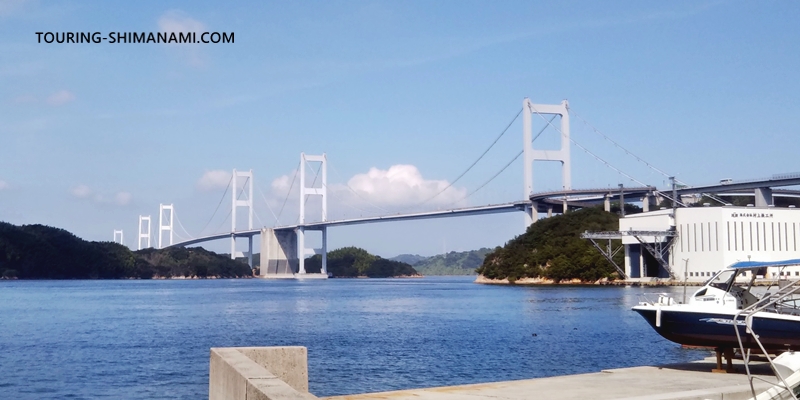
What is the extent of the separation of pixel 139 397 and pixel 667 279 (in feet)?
229

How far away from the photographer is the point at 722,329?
13.4m

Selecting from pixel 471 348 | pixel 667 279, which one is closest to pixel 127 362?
pixel 471 348

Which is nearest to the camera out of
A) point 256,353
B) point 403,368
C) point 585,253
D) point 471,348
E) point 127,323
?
point 256,353

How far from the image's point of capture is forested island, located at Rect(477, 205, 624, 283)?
8969cm

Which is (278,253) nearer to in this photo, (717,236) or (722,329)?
(717,236)

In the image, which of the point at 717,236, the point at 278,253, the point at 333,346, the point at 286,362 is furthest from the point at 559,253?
the point at 286,362

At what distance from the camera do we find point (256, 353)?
8188mm

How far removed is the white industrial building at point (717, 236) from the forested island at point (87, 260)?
91.3m

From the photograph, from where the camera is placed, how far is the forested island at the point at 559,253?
3531 inches

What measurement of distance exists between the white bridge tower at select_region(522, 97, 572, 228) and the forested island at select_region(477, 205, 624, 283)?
2.16 metres

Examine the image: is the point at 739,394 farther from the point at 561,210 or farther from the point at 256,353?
the point at 561,210

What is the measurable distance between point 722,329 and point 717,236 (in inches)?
2576

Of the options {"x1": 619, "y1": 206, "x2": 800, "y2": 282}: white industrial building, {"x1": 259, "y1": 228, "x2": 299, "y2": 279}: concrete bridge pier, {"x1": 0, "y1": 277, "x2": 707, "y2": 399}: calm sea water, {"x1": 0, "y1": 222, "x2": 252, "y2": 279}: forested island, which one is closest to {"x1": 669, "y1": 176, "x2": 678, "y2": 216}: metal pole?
{"x1": 619, "y1": 206, "x2": 800, "y2": 282}: white industrial building

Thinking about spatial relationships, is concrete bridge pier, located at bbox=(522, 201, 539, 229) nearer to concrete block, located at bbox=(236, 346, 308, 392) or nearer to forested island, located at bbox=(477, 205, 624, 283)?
forested island, located at bbox=(477, 205, 624, 283)
